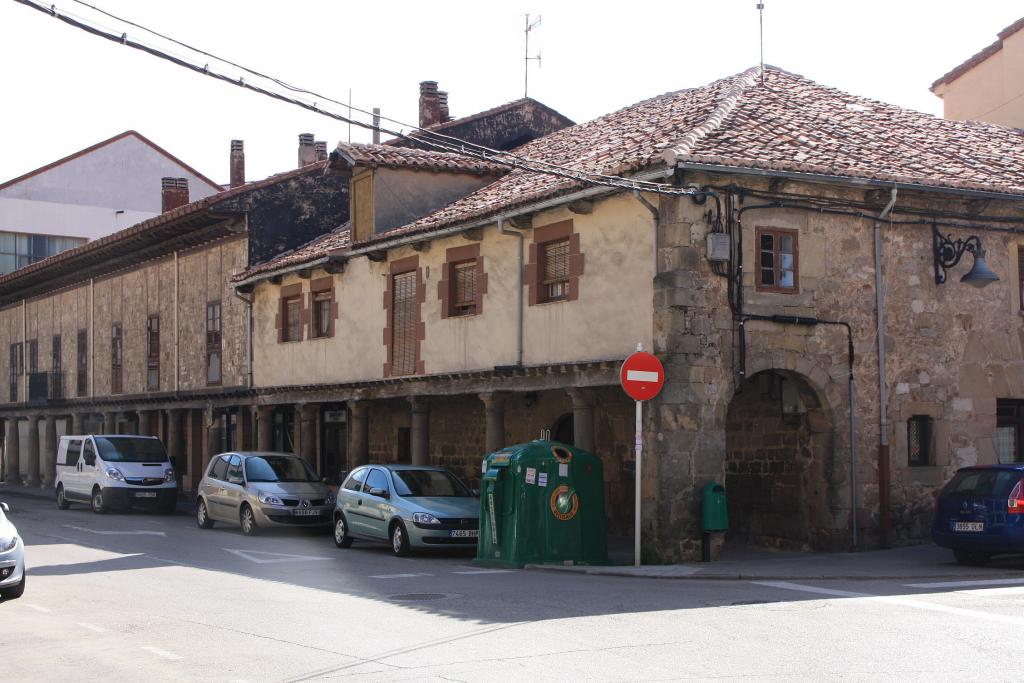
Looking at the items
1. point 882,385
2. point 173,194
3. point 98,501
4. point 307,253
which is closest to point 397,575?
point 882,385

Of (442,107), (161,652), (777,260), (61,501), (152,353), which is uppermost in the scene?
(442,107)

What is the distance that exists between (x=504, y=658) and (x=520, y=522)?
7.66 m

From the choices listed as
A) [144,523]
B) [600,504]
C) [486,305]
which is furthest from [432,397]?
[600,504]

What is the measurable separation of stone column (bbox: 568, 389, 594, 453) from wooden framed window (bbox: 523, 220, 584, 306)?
1.52 meters

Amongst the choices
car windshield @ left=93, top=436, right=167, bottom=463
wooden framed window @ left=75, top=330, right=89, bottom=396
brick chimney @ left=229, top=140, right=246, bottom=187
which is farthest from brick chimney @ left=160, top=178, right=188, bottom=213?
car windshield @ left=93, top=436, right=167, bottom=463

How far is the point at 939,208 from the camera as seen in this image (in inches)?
761

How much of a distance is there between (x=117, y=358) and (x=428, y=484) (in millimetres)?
21751

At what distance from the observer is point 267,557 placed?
18500mm

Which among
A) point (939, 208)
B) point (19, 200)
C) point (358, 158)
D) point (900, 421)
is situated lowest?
point (900, 421)

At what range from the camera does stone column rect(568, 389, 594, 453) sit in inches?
770

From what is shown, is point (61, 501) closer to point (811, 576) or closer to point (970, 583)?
point (811, 576)

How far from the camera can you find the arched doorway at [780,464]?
18469 millimetres

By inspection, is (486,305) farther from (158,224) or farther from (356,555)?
(158,224)

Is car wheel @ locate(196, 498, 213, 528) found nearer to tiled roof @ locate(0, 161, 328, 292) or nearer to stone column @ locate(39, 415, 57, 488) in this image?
tiled roof @ locate(0, 161, 328, 292)
